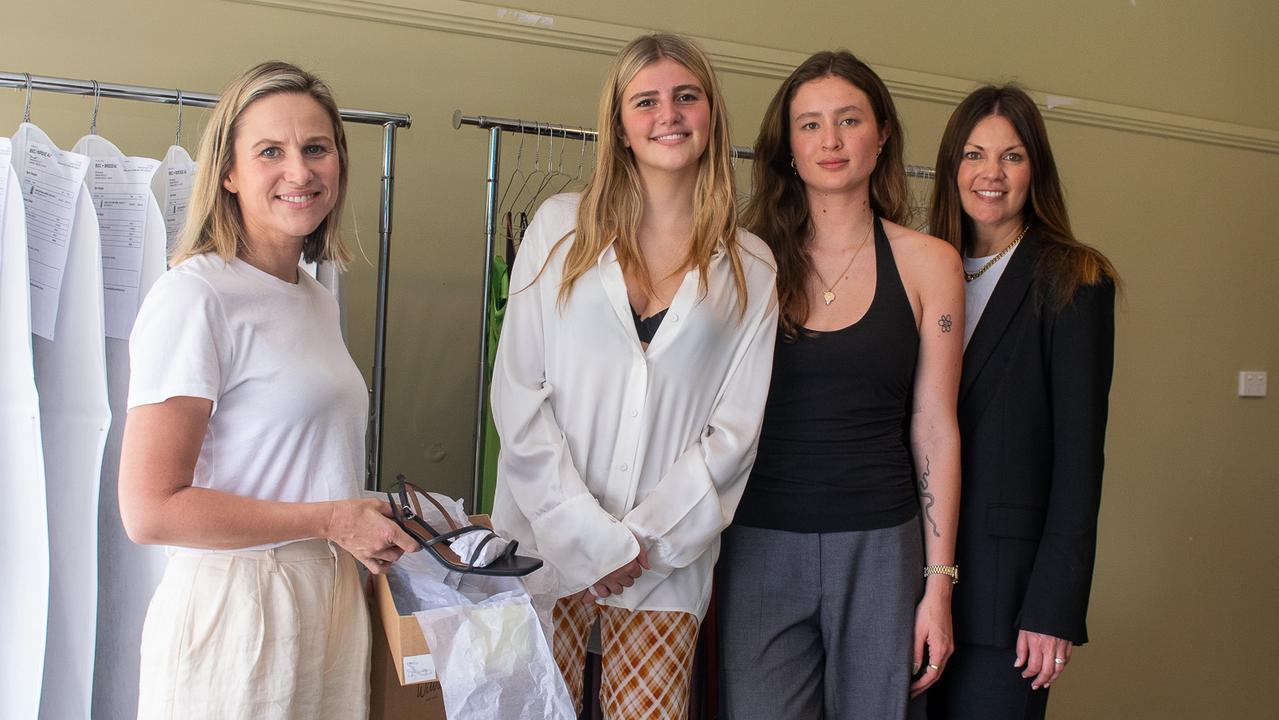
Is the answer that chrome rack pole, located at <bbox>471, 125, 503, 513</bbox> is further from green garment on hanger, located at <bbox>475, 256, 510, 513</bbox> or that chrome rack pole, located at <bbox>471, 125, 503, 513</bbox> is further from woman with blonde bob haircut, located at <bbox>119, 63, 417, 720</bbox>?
woman with blonde bob haircut, located at <bbox>119, 63, 417, 720</bbox>

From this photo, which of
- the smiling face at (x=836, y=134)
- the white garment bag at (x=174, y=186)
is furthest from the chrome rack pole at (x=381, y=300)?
the smiling face at (x=836, y=134)

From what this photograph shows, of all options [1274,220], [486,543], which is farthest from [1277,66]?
[486,543]

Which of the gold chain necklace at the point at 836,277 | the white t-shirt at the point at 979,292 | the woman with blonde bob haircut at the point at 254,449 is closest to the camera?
the woman with blonde bob haircut at the point at 254,449

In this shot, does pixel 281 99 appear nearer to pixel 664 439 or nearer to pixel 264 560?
pixel 264 560

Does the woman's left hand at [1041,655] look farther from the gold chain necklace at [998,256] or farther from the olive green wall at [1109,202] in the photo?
the olive green wall at [1109,202]

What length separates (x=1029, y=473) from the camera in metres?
1.84

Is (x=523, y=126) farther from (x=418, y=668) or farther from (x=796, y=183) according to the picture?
(x=418, y=668)

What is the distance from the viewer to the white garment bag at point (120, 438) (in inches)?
71.3

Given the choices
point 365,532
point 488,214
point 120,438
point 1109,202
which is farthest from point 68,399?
point 1109,202

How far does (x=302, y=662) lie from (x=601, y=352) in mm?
670

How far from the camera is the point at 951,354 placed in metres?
1.79

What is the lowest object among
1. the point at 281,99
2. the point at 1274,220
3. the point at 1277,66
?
the point at 281,99

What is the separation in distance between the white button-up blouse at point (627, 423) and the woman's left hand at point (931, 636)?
0.40m

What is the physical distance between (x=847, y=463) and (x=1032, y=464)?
0.40m
